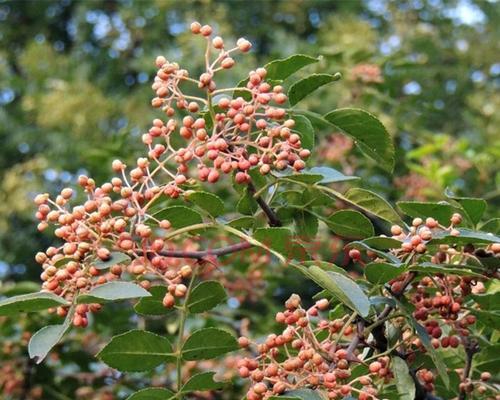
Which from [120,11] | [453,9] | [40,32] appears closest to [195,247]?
[120,11]

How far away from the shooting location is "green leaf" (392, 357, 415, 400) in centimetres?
82

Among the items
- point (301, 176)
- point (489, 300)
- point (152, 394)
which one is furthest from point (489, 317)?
point (152, 394)

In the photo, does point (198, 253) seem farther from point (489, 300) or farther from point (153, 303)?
point (489, 300)

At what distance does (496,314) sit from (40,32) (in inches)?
220

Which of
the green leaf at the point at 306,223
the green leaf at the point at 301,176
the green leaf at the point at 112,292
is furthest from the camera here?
the green leaf at the point at 306,223

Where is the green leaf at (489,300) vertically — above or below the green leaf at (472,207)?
below

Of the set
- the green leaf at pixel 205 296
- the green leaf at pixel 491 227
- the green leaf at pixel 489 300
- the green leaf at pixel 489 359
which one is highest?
the green leaf at pixel 491 227

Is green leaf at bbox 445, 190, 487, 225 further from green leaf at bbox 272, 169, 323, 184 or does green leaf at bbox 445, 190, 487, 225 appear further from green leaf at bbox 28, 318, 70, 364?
green leaf at bbox 28, 318, 70, 364

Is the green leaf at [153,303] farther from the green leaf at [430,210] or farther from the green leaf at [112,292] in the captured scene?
the green leaf at [430,210]

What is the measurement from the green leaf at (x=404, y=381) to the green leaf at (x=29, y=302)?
0.97ft

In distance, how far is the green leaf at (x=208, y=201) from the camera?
86 centimetres

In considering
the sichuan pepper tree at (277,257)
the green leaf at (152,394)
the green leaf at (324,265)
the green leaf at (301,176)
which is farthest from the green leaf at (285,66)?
the green leaf at (152,394)

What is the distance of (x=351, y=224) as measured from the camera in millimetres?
910

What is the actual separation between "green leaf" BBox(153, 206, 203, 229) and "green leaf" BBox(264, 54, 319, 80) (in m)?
0.16
